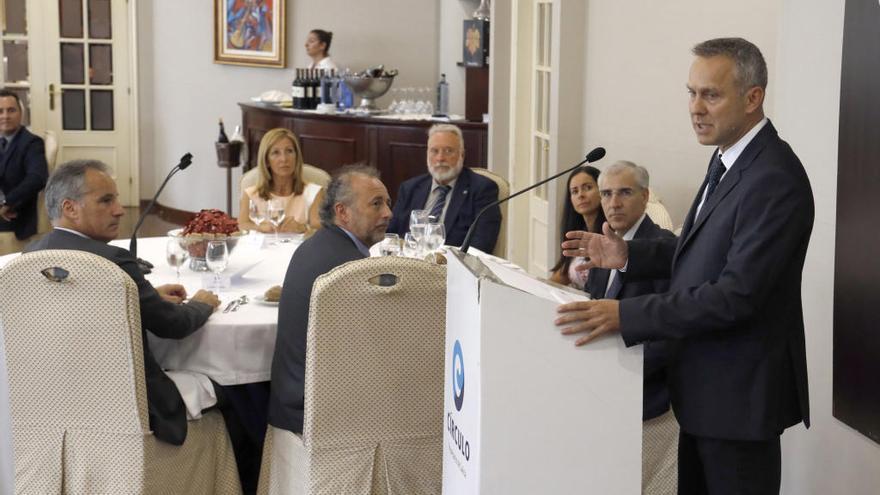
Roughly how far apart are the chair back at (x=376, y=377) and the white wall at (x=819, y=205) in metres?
1.08

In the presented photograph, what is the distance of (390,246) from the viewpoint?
13.7 ft

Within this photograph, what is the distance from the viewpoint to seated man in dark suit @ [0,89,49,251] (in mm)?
6516

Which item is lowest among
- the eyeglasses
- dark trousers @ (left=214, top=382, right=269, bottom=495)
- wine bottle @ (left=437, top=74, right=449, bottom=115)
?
dark trousers @ (left=214, top=382, right=269, bottom=495)

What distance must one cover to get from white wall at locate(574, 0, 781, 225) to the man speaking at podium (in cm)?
161

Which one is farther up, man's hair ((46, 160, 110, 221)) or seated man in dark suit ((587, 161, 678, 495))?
man's hair ((46, 160, 110, 221))

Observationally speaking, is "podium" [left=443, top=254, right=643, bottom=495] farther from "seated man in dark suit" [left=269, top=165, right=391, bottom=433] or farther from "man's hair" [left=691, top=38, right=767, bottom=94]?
"seated man in dark suit" [left=269, top=165, right=391, bottom=433]

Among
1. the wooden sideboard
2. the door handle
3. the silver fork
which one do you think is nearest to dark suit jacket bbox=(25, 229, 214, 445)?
the silver fork

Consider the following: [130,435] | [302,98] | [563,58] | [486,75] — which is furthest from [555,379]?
[302,98]

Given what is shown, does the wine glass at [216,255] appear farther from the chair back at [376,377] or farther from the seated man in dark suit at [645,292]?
the seated man in dark suit at [645,292]

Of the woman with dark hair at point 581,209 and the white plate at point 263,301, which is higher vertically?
the woman with dark hair at point 581,209

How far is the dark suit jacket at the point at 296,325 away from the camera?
3359mm

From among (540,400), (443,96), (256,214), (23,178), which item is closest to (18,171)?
(23,178)

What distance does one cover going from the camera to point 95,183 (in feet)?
11.6

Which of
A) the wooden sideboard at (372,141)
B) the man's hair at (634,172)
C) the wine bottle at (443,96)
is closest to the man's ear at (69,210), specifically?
the man's hair at (634,172)
